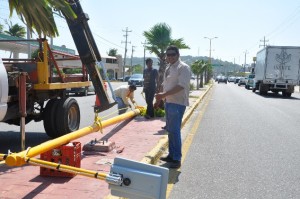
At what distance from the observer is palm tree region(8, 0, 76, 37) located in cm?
293

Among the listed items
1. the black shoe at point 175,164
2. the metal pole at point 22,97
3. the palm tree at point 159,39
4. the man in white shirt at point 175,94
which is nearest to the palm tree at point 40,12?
the metal pole at point 22,97

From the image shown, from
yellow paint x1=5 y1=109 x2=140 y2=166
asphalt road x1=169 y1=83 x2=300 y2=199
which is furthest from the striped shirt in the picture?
yellow paint x1=5 y1=109 x2=140 y2=166

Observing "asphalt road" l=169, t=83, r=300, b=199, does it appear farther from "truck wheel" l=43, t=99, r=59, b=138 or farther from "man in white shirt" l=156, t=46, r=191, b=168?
"truck wheel" l=43, t=99, r=59, b=138

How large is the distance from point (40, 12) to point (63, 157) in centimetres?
Result: 255

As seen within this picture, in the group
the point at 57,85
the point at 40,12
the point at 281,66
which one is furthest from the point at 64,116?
the point at 281,66

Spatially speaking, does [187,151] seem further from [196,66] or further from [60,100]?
[196,66]

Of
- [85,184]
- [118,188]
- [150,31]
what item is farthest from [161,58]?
[118,188]

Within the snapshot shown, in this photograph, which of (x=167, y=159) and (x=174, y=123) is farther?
(x=167, y=159)

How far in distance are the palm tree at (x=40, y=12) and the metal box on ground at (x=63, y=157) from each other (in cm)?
216

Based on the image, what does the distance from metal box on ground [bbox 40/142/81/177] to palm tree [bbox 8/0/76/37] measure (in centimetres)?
216

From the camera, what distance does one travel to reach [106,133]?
8609 millimetres

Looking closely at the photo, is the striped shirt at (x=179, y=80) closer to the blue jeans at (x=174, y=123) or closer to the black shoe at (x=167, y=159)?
the blue jeans at (x=174, y=123)

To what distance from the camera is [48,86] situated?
22.9 ft

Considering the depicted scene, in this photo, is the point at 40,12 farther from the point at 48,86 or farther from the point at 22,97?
the point at 48,86
